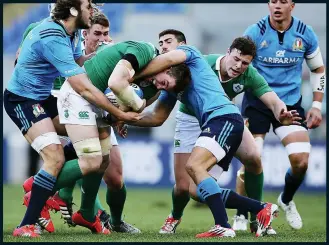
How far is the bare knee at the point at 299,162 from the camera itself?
9477mm

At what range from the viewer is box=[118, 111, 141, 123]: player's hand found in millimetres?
7719

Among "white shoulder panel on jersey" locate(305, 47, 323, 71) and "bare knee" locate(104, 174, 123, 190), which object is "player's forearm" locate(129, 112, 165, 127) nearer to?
"bare knee" locate(104, 174, 123, 190)

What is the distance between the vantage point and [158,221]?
1095cm

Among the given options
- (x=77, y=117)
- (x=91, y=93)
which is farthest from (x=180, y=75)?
(x=77, y=117)

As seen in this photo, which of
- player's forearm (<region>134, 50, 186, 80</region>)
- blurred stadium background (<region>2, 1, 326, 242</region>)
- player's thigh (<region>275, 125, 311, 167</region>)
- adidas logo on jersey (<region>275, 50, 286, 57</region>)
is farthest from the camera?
blurred stadium background (<region>2, 1, 326, 242</region>)

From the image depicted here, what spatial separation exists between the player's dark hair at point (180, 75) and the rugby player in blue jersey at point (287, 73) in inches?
77.0

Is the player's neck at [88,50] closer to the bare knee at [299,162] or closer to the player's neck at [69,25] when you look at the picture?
the player's neck at [69,25]

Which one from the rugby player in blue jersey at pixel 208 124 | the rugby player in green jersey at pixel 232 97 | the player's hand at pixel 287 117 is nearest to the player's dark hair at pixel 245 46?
the rugby player in green jersey at pixel 232 97

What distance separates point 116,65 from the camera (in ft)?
24.9

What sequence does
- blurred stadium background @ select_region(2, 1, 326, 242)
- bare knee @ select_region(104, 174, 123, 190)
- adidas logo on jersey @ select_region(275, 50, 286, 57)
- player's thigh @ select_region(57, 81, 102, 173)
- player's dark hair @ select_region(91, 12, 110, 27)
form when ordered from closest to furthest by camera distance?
player's thigh @ select_region(57, 81, 102, 173)
bare knee @ select_region(104, 174, 123, 190)
player's dark hair @ select_region(91, 12, 110, 27)
adidas logo on jersey @ select_region(275, 50, 286, 57)
blurred stadium background @ select_region(2, 1, 326, 242)

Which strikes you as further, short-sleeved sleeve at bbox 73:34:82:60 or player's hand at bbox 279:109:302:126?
short-sleeved sleeve at bbox 73:34:82:60

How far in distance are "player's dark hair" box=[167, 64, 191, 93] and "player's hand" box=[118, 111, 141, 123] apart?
1.42ft

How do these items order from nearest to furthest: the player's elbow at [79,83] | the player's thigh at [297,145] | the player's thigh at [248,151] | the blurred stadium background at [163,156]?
the player's elbow at [79,83] → the player's thigh at [248,151] → the player's thigh at [297,145] → the blurred stadium background at [163,156]

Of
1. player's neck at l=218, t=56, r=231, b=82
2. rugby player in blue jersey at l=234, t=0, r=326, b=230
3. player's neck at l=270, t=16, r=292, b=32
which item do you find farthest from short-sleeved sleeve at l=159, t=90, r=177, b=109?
player's neck at l=270, t=16, r=292, b=32
